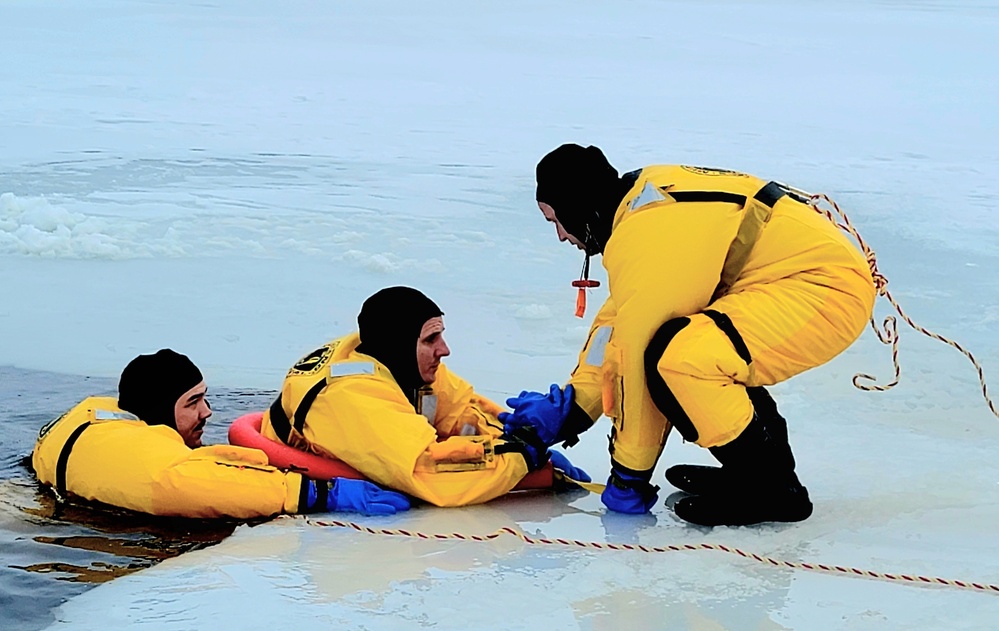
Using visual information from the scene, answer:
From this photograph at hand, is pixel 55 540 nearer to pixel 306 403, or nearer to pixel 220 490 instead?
pixel 220 490

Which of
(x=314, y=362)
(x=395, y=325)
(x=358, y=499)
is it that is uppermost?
(x=395, y=325)

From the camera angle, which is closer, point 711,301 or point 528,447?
point 711,301

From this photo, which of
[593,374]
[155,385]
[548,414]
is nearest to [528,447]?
[548,414]

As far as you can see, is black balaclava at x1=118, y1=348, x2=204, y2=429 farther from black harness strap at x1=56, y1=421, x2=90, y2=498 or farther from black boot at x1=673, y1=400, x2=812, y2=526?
black boot at x1=673, y1=400, x2=812, y2=526

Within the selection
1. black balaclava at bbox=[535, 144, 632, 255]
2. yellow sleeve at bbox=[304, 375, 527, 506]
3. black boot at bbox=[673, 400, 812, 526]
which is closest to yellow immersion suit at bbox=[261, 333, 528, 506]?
yellow sleeve at bbox=[304, 375, 527, 506]

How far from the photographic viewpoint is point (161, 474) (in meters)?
3.39

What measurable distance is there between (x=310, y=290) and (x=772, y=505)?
9.66 feet

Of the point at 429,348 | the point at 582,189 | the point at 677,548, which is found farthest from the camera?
the point at 429,348

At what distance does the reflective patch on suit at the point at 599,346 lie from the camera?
3594 mm

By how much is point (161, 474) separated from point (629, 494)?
1.21 metres

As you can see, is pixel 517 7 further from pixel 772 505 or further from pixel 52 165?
pixel 772 505

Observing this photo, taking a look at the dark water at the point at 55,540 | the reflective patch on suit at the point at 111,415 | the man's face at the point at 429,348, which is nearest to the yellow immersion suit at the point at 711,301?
the man's face at the point at 429,348

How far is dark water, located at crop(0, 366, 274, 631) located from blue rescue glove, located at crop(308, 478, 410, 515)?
0.79 feet

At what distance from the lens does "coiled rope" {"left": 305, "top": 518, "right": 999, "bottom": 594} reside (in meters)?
2.85
